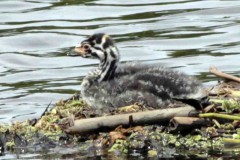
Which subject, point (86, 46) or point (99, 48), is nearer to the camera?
point (99, 48)

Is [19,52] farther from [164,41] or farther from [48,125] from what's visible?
[48,125]

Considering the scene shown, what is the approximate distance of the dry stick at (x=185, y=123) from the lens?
33.4ft

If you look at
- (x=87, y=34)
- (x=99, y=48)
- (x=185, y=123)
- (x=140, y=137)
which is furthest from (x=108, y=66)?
(x=87, y=34)

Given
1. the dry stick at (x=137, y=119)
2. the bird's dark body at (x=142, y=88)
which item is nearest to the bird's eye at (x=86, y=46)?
the bird's dark body at (x=142, y=88)

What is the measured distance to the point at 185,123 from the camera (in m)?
10.2

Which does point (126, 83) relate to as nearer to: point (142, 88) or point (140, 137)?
point (142, 88)

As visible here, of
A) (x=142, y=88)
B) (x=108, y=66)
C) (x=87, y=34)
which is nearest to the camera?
(x=142, y=88)

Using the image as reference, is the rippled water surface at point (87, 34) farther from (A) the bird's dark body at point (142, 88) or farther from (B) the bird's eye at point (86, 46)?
(A) the bird's dark body at point (142, 88)

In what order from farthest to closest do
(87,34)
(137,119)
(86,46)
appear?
(87,34) → (86,46) → (137,119)

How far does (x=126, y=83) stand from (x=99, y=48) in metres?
0.64

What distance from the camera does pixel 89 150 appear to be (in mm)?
10281

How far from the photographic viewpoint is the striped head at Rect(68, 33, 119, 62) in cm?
1150

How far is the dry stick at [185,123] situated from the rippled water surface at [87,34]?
3.43 meters

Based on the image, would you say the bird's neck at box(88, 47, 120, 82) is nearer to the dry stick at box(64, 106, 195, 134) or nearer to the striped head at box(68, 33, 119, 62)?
the striped head at box(68, 33, 119, 62)
